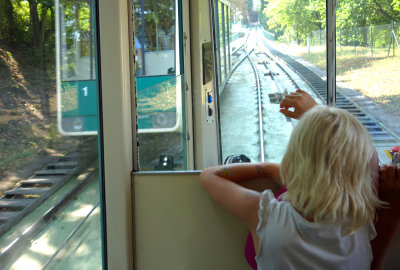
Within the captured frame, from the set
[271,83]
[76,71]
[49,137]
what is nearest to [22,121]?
[49,137]

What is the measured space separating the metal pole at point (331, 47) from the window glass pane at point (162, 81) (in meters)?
1.21

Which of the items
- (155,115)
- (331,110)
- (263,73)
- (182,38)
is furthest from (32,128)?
(263,73)

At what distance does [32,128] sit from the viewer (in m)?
1.13

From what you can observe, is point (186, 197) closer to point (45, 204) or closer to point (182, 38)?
point (45, 204)

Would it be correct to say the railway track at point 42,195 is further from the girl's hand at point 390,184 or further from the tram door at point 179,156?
the girl's hand at point 390,184

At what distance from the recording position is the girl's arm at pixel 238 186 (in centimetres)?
113

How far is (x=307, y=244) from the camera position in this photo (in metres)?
0.99

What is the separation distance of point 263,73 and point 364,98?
2.03 metres

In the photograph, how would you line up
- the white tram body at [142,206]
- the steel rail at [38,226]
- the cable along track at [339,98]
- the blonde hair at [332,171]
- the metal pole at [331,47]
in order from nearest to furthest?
1. the blonde hair at [332,171]
2. the steel rail at [38,226]
3. the white tram body at [142,206]
4. the metal pole at [331,47]
5. the cable along track at [339,98]

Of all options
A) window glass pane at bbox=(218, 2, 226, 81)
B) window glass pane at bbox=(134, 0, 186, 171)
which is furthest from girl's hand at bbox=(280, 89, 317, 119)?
window glass pane at bbox=(218, 2, 226, 81)

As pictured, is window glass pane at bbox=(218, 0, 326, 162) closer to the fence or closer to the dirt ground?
the fence

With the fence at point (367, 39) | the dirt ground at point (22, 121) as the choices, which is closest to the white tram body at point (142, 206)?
the dirt ground at point (22, 121)

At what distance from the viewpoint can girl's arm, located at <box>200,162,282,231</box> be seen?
1.13m

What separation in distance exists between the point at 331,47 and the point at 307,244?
7.32 ft
